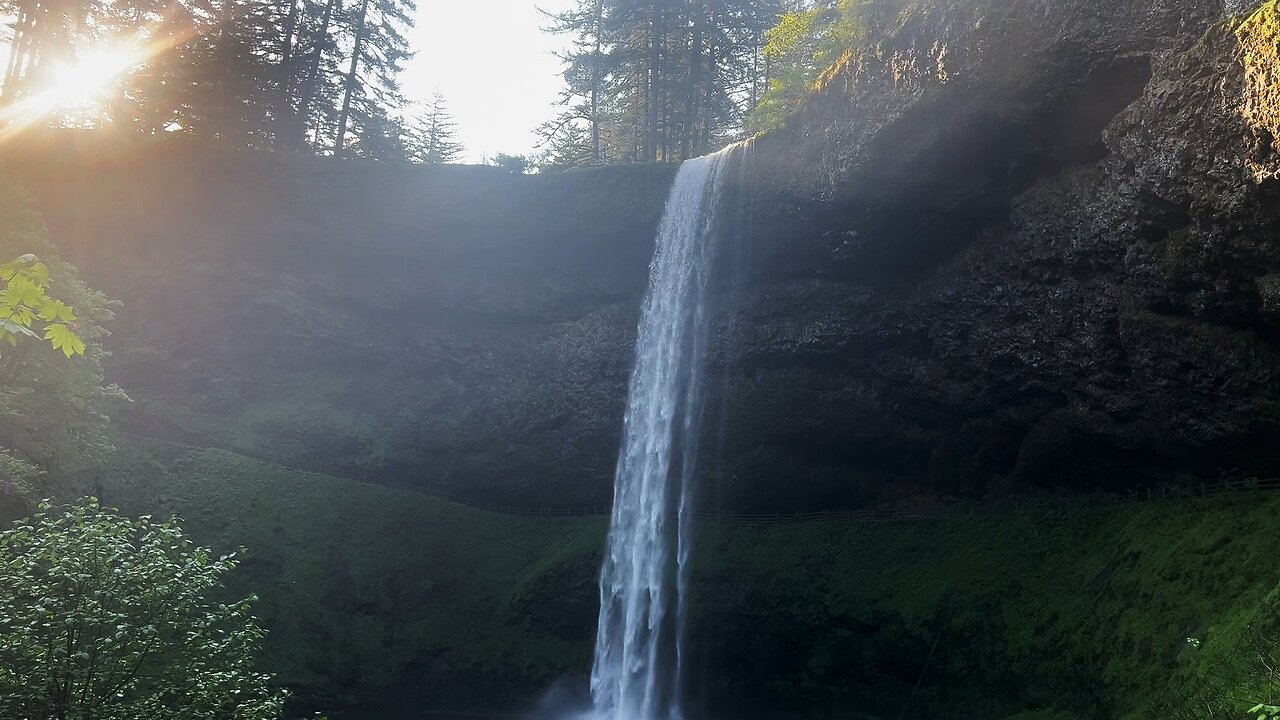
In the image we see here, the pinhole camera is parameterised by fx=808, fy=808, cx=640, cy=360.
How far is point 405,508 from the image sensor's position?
32.0 meters

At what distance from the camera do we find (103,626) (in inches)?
318

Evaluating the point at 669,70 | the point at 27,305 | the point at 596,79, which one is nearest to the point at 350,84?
the point at 596,79

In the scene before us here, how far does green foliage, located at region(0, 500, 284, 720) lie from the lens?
7.71 metres

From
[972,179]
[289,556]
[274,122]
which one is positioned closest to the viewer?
[972,179]

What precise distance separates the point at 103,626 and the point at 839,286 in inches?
937

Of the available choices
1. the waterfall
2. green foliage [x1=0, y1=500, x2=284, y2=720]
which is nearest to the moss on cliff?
the waterfall

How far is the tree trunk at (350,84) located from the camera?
40.2m

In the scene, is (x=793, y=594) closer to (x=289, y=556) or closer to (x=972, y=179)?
(x=972, y=179)

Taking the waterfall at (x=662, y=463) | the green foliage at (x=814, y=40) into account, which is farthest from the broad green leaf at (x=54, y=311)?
the waterfall at (x=662, y=463)

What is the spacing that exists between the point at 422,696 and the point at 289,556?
677 cm

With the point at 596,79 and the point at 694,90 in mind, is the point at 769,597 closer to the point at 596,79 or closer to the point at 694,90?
the point at 694,90

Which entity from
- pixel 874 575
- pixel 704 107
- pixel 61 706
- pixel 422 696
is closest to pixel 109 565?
pixel 61 706

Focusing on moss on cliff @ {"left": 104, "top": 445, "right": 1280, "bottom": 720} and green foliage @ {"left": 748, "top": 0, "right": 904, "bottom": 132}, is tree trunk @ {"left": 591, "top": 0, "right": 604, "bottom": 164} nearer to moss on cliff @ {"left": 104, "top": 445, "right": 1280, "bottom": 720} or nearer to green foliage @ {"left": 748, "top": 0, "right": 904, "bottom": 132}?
green foliage @ {"left": 748, "top": 0, "right": 904, "bottom": 132}

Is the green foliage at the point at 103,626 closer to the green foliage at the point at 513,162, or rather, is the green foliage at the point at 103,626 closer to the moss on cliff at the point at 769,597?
the moss on cliff at the point at 769,597
